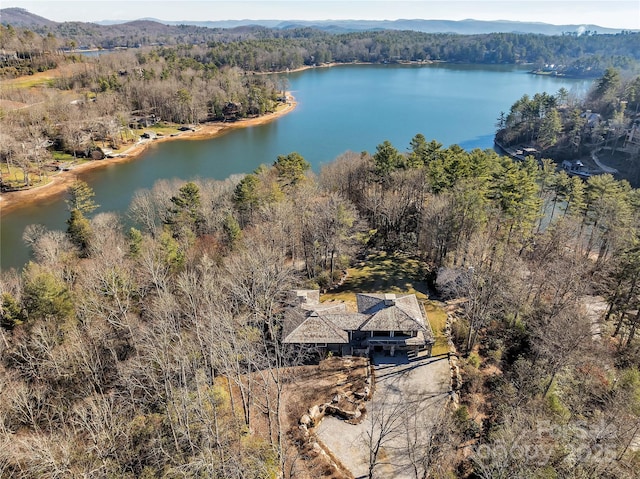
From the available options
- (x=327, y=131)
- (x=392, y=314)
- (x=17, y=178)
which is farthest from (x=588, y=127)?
Answer: (x=17, y=178)

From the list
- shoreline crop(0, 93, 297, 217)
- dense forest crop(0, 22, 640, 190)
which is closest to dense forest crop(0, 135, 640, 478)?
shoreline crop(0, 93, 297, 217)

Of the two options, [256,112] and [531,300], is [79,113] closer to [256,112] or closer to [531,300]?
[256,112]

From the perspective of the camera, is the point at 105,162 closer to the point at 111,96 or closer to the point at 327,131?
the point at 111,96

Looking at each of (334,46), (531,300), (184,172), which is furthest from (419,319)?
(334,46)

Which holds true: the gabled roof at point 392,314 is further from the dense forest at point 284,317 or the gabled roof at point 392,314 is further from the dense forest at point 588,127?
the dense forest at point 588,127

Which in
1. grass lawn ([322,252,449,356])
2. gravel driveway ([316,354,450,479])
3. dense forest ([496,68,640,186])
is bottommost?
gravel driveway ([316,354,450,479])

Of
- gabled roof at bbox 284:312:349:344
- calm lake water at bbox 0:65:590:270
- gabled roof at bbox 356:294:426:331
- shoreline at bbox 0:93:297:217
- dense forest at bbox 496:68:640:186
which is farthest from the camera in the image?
dense forest at bbox 496:68:640:186

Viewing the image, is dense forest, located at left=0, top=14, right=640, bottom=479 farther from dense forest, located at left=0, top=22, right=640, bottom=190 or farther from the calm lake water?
dense forest, located at left=0, top=22, right=640, bottom=190
